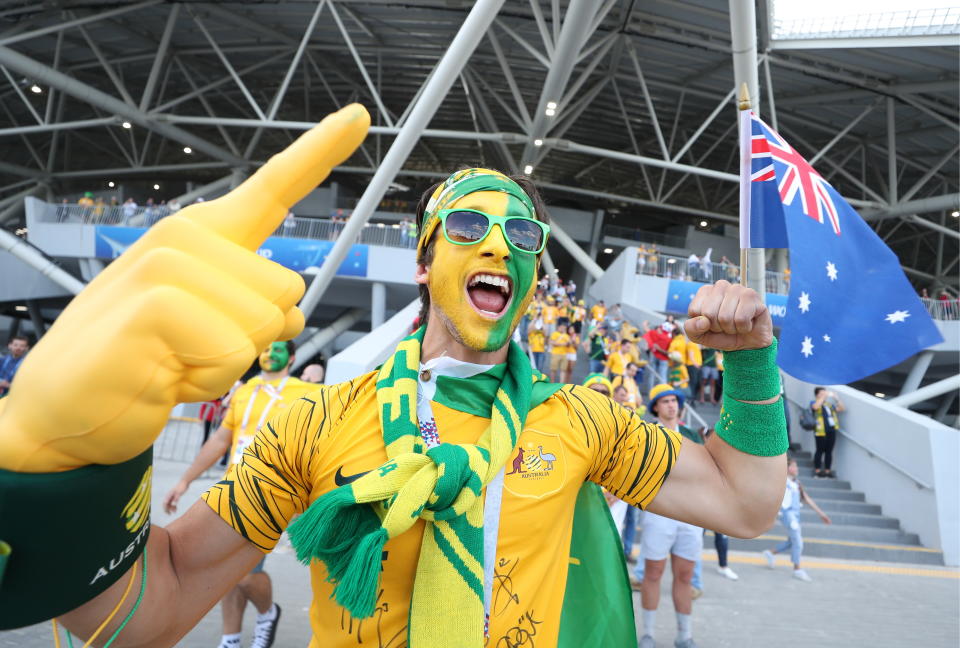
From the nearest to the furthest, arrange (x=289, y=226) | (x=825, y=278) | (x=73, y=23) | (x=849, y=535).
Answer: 1. (x=825, y=278)
2. (x=849, y=535)
3. (x=73, y=23)
4. (x=289, y=226)

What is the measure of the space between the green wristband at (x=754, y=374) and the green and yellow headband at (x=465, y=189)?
728mm

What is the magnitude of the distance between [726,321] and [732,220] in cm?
3628

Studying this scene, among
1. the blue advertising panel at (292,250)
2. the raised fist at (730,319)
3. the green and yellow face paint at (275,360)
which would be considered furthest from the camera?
the blue advertising panel at (292,250)

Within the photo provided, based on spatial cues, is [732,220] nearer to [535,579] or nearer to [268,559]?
[268,559]

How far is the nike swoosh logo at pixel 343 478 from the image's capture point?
4.86ft

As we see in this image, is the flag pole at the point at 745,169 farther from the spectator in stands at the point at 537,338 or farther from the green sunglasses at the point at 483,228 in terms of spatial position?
the spectator in stands at the point at 537,338

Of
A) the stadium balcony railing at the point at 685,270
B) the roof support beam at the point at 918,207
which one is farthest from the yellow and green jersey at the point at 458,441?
the roof support beam at the point at 918,207

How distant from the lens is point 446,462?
1.33m

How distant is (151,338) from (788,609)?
6.58m

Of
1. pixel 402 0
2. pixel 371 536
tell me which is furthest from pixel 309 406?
pixel 402 0

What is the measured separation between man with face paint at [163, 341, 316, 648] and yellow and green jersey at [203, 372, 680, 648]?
8.20 feet

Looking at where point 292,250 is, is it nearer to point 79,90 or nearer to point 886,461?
point 79,90

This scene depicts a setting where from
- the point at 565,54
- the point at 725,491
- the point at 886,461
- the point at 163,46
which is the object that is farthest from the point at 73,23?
the point at 886,461

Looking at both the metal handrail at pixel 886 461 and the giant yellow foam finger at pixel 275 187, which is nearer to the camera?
A: the giant yellow foam finger at pixel 275 187
